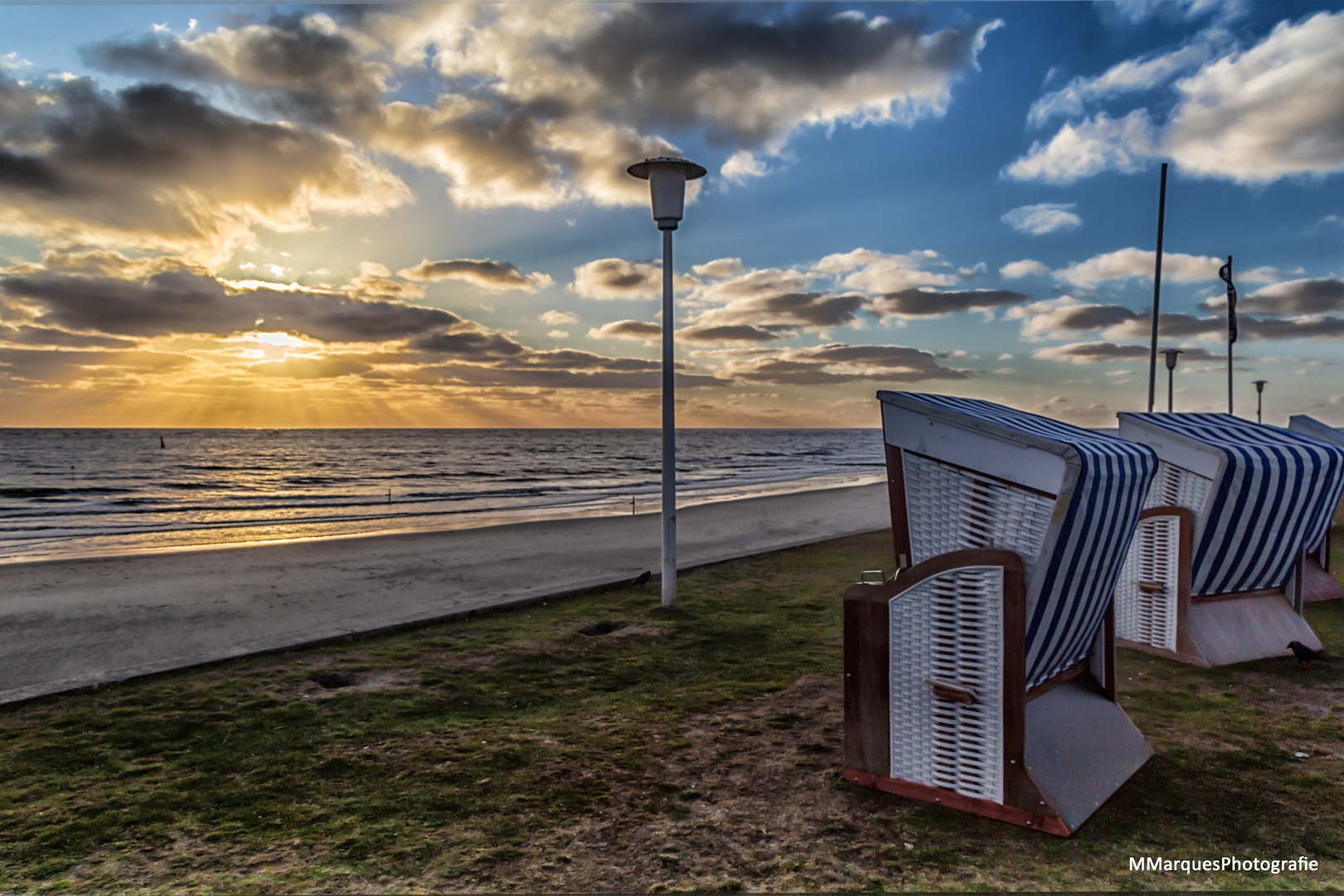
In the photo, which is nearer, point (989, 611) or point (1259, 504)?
point (989, 611)

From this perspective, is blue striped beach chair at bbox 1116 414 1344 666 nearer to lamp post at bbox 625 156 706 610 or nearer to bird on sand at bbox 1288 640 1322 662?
bird on sand at bbox 1288 640 1322 662

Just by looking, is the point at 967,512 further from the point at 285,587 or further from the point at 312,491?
the point at 312,491

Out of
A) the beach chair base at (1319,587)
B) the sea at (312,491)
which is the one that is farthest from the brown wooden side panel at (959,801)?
the sea at (312,491)

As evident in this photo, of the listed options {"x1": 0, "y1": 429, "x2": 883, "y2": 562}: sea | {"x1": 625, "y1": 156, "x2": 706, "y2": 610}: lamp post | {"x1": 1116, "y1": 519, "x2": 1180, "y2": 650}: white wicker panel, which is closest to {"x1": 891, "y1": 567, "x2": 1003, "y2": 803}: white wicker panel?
{"x1": 1116, "y1": 519, "x2": 1180, "y2": 650}: white wicker panel

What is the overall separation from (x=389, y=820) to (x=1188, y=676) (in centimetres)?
512

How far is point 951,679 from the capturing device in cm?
315

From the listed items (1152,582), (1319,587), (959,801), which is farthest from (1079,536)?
(1319,587)

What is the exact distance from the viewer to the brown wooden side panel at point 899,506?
337cm

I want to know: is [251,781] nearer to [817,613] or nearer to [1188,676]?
[817,613]

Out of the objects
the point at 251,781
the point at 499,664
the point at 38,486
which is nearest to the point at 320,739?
the point at 251,781

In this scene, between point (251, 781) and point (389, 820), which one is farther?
point (251, 781)

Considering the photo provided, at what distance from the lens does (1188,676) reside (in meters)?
5.08

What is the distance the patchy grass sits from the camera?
277 centimetres

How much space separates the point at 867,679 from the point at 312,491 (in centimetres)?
3197
